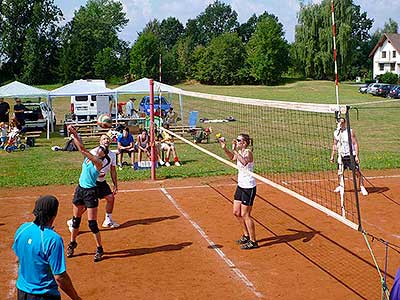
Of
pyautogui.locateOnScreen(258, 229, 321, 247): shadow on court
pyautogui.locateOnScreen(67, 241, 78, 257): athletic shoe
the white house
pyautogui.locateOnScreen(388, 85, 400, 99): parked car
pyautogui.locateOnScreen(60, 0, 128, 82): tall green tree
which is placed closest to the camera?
pyautogui.locateOnScreen(67, 241, 78, 257): athletic shoe

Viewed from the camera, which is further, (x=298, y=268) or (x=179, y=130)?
(x=179, y=130)

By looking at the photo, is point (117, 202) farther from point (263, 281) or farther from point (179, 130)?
point (179, 130)

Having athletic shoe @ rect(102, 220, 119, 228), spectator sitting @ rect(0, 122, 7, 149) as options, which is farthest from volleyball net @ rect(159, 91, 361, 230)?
spectator sitting @ rect(0, 122, 7, 149)

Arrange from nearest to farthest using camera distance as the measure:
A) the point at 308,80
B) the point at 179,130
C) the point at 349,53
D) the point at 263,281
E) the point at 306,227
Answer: the point at 263,281, the point at 306,227, the point at 179,130, the point at 349,53, the point at 308,80

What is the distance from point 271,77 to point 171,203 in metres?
62.6

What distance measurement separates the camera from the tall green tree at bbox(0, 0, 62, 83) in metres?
71.1

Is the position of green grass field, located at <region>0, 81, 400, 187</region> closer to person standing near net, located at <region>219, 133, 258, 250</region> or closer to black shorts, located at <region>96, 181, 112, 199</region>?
person standing near net, located at <region>219, 133, 258, 250</region>

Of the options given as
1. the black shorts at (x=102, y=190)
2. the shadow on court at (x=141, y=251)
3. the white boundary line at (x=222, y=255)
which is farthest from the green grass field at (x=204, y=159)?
the black shorts at (x=102, y=190)

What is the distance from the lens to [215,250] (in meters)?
8.97

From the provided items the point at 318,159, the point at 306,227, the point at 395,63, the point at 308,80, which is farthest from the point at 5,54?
the point at 306,227

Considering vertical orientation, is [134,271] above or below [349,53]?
below

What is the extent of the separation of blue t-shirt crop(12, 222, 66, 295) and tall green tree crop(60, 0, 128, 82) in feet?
215

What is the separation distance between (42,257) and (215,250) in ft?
14.8

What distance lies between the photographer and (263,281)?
24.9 ft
